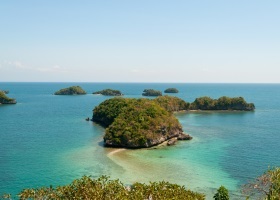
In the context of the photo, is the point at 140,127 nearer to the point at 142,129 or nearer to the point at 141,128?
the point at 141,128

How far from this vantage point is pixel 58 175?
5062 centimetres

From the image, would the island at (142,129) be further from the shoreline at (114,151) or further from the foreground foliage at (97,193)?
the foreground foliage at (97,193)

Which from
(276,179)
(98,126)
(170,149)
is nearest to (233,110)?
(98,126)

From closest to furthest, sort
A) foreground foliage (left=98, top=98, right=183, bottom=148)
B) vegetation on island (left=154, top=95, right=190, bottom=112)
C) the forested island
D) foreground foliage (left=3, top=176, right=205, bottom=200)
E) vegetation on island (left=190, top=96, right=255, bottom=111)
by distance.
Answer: foreground foliage (left=3, top=176, right=205, bottom=200) < foreground foliage (left=98, top=98, right=183, bottom=148) < the forested island < vegetation on island (left=154, top=95, right=190, bottom=112) < vegetation on island (left=190, top=96, right=255, bottom=111)

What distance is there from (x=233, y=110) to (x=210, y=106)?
478 inches

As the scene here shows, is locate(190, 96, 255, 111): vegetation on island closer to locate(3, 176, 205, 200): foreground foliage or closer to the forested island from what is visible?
the forested island

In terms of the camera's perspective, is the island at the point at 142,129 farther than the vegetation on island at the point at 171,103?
No

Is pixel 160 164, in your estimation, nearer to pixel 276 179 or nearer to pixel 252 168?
pixel 252 168

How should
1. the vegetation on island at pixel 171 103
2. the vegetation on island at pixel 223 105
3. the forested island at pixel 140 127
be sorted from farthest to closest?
the vegetation on island at pixel 223 105 → the vegetation on island at pixel 171 103 → the forested island at pixel 140 127

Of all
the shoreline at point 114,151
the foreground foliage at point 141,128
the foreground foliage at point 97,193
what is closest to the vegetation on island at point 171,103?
the foreground foliage at point 141,128

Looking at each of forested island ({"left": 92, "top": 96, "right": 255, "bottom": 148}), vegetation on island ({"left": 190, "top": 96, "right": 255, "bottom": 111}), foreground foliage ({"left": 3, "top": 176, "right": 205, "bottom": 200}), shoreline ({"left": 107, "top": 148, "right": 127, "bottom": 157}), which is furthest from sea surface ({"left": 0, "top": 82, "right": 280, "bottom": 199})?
vegetation on island ({"left": 190, "top": 96, "right": 255, "bottom": 111})

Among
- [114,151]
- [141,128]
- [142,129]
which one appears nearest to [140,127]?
[141,128]

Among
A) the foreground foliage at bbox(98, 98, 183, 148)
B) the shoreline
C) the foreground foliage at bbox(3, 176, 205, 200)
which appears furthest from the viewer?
the foreground foliage at bbox(98, 98, 183, 148)

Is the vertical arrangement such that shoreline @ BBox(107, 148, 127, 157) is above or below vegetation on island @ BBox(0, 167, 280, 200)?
below
